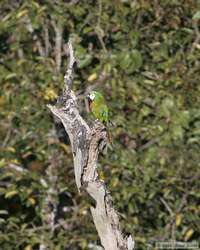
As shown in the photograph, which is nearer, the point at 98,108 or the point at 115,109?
the point at 98,108

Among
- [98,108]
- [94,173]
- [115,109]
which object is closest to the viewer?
[94,173]

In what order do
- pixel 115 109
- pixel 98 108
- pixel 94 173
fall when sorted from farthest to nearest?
1. pixel 115 109
2. pixel 98 108
3. pixel 94 173

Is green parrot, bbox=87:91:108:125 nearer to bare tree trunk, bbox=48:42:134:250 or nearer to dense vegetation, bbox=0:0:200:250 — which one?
bare tree trunk, bbox=48:42:134:250

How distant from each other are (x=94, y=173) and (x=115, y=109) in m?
1.78

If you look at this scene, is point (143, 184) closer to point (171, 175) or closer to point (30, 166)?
point (171, 175)

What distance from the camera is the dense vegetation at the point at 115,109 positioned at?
15.3 feet

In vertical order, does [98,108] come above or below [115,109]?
above

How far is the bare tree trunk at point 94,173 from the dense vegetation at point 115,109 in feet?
4.88

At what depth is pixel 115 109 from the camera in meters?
4.74

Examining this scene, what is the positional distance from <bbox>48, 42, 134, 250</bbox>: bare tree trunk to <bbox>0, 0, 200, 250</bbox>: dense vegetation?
149cm

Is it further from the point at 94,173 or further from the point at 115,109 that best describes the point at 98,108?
the point at 115,109

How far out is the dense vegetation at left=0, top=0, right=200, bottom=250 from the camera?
4.66 m

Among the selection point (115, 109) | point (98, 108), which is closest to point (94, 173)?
point (98, 108)

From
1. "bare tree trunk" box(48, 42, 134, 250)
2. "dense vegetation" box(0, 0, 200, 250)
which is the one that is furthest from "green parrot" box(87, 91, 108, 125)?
"dense vegetation" box(0, 0, 200, 250)
